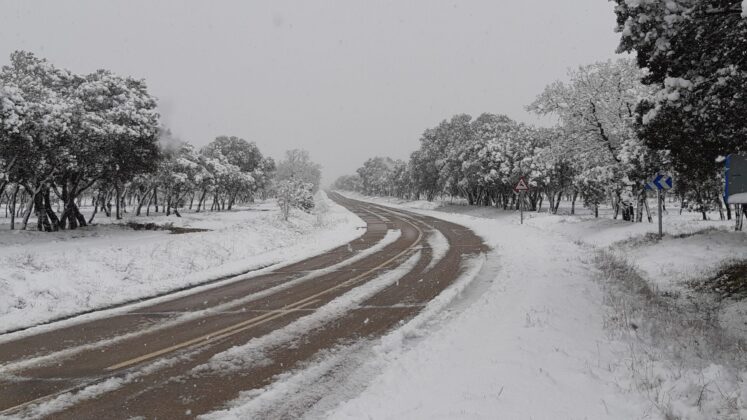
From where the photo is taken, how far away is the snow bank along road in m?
4.98

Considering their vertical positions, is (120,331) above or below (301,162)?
below

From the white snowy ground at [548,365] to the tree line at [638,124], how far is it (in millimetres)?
3973

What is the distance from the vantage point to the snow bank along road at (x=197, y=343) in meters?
4.98

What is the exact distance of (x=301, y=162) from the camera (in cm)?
14612

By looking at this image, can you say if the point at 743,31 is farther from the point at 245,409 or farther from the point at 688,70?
the point at 245,409

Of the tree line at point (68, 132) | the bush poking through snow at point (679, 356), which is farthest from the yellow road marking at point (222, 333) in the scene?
the tree line at point (68, 132)

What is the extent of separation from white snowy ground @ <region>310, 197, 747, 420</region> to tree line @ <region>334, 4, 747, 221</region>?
13.0 ft

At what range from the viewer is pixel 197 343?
6.88 meters

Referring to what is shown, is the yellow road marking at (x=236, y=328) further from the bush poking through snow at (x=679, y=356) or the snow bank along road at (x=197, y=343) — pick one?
the bush poking through snow at (x=679, y=356)

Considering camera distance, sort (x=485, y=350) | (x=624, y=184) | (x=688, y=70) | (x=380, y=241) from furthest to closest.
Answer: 1. (x=624, y=184)
2. (x=380, y=241)
3. (x=688, y=70)
4. (x=485, y=350)

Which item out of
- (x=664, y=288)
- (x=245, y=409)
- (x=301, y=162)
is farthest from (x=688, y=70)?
(x=301, y=162)

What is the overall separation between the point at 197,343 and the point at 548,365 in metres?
5.18

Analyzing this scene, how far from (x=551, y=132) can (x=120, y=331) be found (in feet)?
78.3

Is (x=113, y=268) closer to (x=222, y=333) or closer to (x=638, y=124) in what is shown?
(x=222, y=333)
